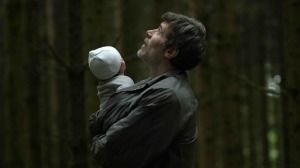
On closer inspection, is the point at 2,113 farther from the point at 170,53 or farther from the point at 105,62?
the point at 170,53

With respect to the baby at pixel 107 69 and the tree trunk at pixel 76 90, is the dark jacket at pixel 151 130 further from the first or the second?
the tree trunk at pixel 76 90

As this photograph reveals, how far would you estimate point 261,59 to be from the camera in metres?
10.3

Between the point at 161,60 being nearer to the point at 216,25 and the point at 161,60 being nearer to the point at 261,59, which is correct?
the point at 216,25

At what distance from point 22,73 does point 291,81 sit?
4928 millimetres

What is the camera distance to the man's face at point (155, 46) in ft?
9.98

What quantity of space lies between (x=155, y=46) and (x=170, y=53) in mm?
86

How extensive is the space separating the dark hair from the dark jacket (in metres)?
0.12

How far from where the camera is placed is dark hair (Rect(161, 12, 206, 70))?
298cm

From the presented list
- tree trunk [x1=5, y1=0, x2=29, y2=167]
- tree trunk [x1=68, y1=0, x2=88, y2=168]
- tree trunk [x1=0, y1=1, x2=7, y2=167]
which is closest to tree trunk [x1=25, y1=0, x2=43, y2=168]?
tree trunk [x1=5, y1=0, x2=29, y2=167]

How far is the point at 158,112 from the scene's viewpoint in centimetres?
286

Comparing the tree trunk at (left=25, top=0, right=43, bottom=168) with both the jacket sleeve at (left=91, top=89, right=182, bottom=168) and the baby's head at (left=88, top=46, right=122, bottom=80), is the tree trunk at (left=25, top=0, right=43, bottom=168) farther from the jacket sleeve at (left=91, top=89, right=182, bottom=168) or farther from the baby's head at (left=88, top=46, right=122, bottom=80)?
the jacket sleeve at (left=91, top=89, right=182, bottom=168)

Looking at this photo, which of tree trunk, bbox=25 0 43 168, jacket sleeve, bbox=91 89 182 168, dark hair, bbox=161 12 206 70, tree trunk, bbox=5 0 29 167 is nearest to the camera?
jacket sleeve, bbox=91 89 182 168

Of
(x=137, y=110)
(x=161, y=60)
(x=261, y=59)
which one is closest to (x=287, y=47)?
(x=161, y=60)

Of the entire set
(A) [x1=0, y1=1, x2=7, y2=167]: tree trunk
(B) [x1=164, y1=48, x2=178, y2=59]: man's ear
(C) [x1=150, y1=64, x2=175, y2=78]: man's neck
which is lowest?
(A) [x1=0, y1=1, x2=7, y2=167]: tree trunk
